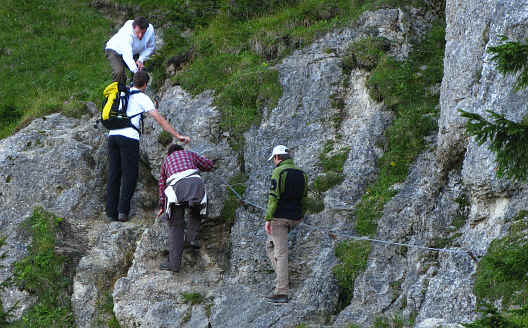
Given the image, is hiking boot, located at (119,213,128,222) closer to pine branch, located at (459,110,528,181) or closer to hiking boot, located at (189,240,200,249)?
hiking boot, located at (189,240,200,249)

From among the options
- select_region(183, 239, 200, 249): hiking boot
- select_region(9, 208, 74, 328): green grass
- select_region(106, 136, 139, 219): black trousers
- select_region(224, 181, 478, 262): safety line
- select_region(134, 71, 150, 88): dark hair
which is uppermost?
select_region(134, 71, 150, 88): dark hair

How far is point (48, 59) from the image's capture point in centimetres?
1905

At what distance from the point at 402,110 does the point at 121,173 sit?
18.8ft

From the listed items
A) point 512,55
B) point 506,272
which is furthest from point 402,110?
point 506,272

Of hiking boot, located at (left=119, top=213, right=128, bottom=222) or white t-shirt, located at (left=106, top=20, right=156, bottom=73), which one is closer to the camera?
hiking boot, located at (left=119, top=213, right=128, bottom=222)

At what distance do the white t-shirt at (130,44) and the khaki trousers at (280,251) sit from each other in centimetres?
540

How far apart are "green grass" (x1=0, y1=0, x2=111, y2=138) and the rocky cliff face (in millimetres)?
1590

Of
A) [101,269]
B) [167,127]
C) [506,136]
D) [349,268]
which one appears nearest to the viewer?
[506,136]

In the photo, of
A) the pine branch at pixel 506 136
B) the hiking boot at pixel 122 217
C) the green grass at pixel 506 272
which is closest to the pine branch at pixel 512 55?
the pine branch at pixel 506 136

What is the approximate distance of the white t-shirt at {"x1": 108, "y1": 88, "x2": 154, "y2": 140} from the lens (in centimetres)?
1225

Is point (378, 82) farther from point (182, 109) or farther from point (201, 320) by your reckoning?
point (201, 320)

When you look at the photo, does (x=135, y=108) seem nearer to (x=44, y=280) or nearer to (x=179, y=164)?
(x=179, y=164)

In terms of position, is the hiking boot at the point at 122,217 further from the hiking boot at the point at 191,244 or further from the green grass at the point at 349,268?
the green grass at the point at 349,268

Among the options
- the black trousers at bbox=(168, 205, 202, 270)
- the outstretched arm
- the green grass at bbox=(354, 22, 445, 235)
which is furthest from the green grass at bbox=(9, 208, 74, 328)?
the green grass at bbox=(354, 22, 445, 235)
